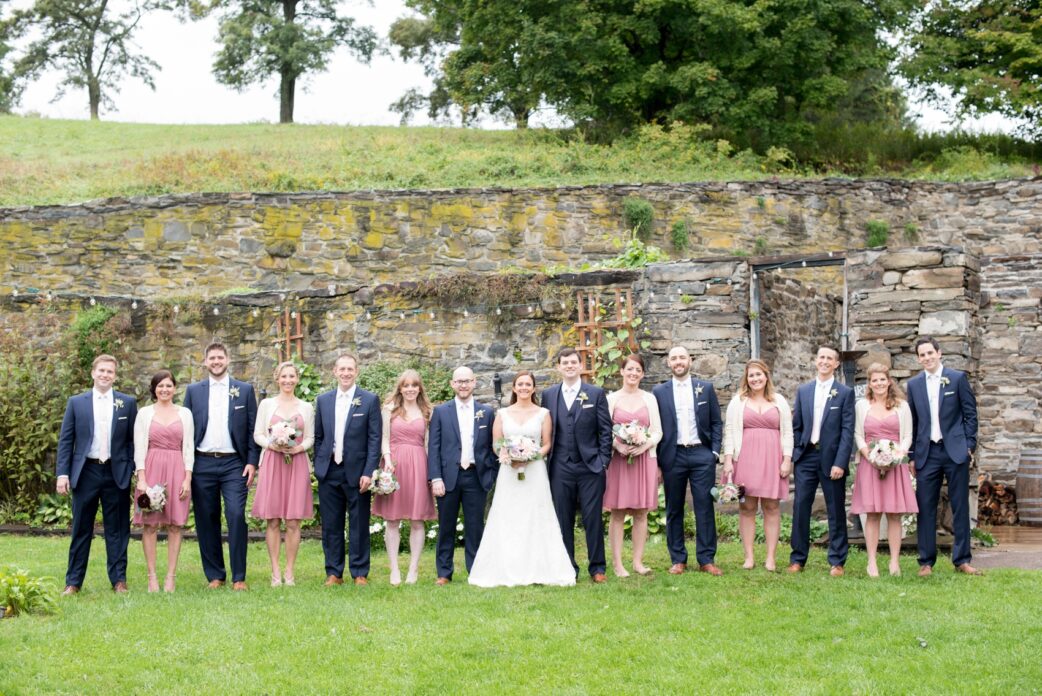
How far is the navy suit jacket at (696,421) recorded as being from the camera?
845cm

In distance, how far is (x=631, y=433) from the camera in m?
8.20

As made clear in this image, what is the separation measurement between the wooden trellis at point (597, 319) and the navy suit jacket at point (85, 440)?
15.7ft

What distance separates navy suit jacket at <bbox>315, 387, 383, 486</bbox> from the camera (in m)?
8.25

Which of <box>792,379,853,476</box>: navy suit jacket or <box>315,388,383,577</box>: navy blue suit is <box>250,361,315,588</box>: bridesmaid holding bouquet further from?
<box>792,379,853,476</box>: navy suit jacket

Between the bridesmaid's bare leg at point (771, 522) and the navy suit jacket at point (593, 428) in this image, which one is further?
the bridesmaid's bare leg at point (771, 522)

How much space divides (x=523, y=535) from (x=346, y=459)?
Answer: 1.37 metres

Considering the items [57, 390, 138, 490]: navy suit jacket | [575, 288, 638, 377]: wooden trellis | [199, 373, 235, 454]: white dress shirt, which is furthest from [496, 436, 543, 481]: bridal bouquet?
[575, 288, 638, 377]: wooden trellis

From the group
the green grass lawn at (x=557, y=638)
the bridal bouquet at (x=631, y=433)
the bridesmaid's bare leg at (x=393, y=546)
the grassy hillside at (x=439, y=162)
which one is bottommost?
the green grass lawn at (x=557, y=638)

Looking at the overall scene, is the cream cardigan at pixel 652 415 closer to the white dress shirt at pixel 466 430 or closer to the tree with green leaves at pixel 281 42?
the white dress shirt at pixel 466 430

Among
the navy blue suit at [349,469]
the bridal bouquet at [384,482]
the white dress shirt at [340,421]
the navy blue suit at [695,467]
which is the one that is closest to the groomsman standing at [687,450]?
the navy blue suit at [695,467]

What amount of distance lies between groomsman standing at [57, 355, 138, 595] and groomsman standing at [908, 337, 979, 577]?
555cm

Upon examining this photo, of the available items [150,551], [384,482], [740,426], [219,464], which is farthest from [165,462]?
[740,426]

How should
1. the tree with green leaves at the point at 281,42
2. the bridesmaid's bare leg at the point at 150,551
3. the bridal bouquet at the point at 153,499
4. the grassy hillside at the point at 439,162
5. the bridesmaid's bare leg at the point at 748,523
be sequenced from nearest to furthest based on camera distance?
the bridal bouquet at the point at 153,499 → the bridesmaid's bare leg at the point at 150,551 → the bridesmaid's bare leg at the point at 748,523 → the grassy hillside at the point at 439,162 → the tree with green leaves at the point at 281,42

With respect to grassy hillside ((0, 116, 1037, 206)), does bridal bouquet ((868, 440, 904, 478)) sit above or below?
below
